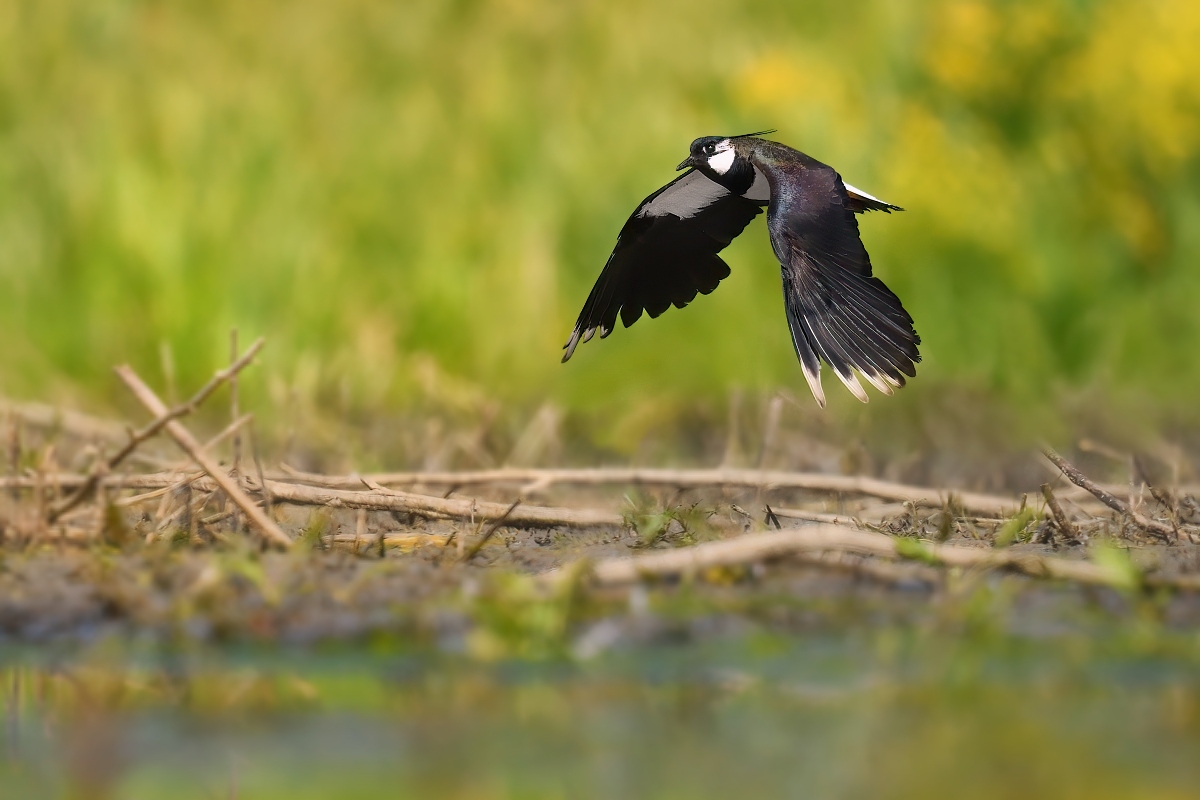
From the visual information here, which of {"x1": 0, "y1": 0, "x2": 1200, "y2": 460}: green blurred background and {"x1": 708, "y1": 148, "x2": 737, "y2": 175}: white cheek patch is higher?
{"x1": 0, "y1": 0, "x2": 1200, "y2": 460}: green blurred background

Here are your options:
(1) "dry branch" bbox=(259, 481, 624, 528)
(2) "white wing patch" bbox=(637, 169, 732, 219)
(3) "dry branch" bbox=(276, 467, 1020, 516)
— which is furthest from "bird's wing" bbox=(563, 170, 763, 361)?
(1) "dry branch" bbox=(259, 481, 624, 528)

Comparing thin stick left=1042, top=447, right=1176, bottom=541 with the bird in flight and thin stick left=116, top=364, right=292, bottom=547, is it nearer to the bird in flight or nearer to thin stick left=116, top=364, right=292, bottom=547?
the bird in flight

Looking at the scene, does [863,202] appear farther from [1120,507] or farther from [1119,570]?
[1119,570]

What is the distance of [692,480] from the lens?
373 cm

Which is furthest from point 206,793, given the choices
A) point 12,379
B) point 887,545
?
point 12,379

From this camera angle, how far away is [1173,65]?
6.98 meters

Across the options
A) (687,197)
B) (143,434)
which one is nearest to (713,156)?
(687,197)

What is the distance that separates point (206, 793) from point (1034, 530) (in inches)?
71.2

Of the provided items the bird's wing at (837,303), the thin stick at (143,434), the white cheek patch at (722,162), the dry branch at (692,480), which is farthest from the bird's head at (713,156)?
the thin stick at (143,434)

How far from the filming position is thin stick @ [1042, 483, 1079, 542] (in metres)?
3.09

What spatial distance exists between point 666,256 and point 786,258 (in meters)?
0.79

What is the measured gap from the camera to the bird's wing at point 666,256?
168 inches

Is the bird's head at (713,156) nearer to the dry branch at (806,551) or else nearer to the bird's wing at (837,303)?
the bird's wing at (837,303)

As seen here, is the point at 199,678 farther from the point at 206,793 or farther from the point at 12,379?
the point at 12,379
